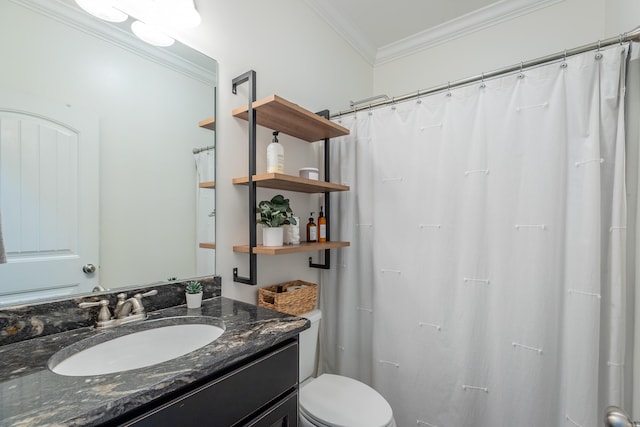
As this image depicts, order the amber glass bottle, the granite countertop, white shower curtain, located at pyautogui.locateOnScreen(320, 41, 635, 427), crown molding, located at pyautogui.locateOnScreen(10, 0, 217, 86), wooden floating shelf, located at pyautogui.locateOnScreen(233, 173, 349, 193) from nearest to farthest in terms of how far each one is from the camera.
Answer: the granite countertop → crown molding, located at pyautogui.locateOnScreen(10, 0, 217, 86) → white shower curtain, located at pyautogui.locateOnScreen(320, 41, 635, 427) → wooden floating shelf, located at pyautogui.locateOnScreen(233, 173, 349, 193) → the amber glass bottle

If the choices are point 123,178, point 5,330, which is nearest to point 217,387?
point 5,330

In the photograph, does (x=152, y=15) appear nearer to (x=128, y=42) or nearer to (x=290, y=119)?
(x=128, y=42)

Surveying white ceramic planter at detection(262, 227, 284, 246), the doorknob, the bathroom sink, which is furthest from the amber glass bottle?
the doorknob

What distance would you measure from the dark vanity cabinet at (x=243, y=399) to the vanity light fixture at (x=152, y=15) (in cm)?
124

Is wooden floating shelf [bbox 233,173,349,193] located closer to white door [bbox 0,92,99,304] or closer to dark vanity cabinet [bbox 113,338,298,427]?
white door [bbox 0,92,99,304]

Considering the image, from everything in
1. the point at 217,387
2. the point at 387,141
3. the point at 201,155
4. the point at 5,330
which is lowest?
the point at 217,387

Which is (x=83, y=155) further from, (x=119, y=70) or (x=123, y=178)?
(x=119, y=70)

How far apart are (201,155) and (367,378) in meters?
1.60

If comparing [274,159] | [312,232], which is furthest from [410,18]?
[312,232]

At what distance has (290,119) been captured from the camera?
1498mm

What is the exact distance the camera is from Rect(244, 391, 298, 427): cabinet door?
87 cm

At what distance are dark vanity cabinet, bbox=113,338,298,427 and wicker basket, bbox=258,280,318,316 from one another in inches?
17.8

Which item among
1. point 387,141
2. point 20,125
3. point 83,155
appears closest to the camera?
point 20,125

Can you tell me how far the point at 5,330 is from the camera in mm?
831
